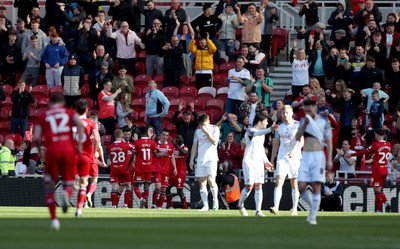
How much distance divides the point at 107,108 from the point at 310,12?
7.11 metres

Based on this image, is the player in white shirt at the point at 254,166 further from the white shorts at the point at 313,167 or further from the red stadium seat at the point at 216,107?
the red stadium seat at the point at 216,107

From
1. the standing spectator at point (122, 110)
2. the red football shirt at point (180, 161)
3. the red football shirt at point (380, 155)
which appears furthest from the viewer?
the standing spectator at point (122, 110)

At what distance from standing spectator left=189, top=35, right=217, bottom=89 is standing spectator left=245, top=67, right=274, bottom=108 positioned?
5.58 ft

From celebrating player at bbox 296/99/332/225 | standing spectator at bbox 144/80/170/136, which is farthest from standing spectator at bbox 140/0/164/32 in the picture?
celebrating player at bbox 296/99/332/225

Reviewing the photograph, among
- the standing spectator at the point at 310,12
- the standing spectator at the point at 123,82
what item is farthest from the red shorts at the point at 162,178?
the standing spectator at the point at 310,12

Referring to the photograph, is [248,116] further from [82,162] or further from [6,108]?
[82,162]

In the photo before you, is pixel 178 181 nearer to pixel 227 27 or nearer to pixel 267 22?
pixel 227 27

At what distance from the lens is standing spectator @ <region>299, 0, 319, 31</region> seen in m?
35.8

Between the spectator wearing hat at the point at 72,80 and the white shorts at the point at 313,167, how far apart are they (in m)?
15.5

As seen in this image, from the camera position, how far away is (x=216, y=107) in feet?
111

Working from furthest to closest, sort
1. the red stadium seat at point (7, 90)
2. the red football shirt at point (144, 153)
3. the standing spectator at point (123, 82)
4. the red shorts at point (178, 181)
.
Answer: the red stadium seat at point (7, 90)
the standing spectator at point (123, 82)
the red shorts at point (178, 181)
the red football shirt at point (144, 153)

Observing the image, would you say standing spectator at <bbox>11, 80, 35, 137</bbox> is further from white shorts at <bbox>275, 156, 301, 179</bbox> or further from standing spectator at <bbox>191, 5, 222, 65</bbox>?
white shorts at <bbox>275, 156, 301, 179</bbox>

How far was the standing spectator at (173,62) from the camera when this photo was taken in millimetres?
34406
